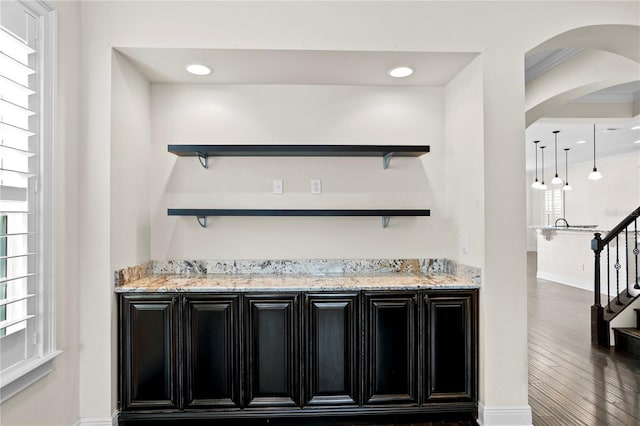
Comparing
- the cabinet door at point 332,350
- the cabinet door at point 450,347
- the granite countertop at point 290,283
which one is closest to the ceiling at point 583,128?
the granite countertop at point 290,283

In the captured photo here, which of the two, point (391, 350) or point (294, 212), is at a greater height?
point (294, 212)

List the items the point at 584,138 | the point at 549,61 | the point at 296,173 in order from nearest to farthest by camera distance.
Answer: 1. the point at 296,173
2. the point at 549,61
3. the point at 584,138

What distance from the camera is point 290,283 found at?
2.50 m

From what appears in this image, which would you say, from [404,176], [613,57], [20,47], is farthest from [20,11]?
[613,57]

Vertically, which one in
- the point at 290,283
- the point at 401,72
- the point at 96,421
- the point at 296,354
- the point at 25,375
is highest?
the point at 401,72

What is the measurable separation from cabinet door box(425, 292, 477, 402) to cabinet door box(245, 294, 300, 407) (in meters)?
0.86

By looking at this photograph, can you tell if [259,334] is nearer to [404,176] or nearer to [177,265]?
[177,265]

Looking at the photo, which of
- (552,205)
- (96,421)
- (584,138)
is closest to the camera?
(96,421)

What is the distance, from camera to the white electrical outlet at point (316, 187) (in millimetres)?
2943

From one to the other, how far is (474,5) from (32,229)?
288 cm

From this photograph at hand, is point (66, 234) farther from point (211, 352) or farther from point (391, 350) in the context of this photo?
point (391, 350)

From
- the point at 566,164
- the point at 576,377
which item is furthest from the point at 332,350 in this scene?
the point at 566,164

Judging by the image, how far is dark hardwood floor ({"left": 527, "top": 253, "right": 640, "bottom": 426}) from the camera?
8.43 ft

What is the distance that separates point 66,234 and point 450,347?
2.44 metres
